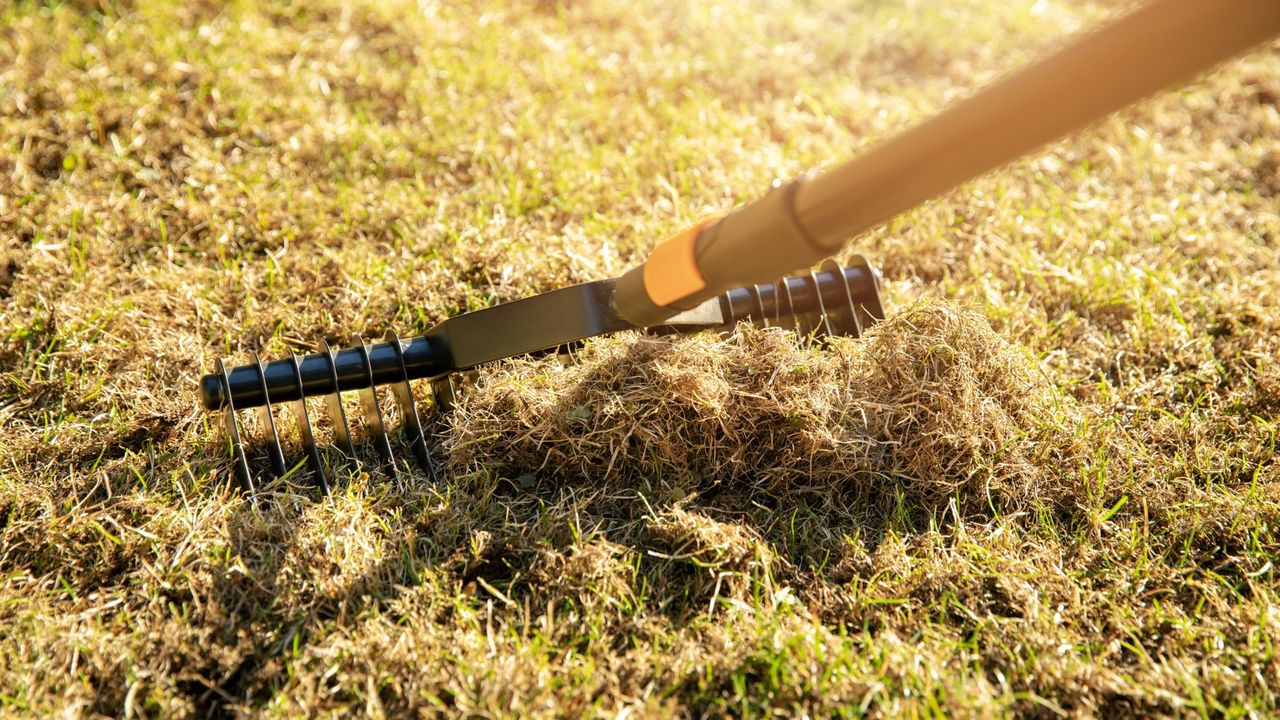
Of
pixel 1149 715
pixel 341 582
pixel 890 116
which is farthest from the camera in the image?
pixel 890 116

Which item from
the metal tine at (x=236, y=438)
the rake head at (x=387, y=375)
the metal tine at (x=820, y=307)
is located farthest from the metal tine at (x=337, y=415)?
the metal tine at (x=820, y=307)

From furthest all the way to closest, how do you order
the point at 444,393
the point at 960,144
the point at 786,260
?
1. the point at 444,393
2. the point at 786,260
3. the point at 960,144

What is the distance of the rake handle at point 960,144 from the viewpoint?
5.03ft

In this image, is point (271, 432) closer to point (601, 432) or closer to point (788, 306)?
point (601, 432)

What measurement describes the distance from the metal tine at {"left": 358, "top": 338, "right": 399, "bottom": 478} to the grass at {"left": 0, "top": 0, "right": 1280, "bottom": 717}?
5.5 inches

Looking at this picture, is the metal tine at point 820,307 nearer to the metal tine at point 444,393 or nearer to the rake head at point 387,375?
the rake head at point 387,375

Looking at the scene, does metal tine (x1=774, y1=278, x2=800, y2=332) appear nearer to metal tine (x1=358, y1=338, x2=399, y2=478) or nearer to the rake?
the rake

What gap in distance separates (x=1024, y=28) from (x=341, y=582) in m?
4.77

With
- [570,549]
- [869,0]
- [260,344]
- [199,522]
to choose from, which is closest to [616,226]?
[260,344]

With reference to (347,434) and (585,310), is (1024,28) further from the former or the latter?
(347,434)

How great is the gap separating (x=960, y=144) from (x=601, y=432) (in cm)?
115

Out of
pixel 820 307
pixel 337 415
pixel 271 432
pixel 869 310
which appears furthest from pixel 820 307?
pixel 271 432

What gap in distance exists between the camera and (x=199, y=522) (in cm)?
232

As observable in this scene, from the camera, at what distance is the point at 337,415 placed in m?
2.55
